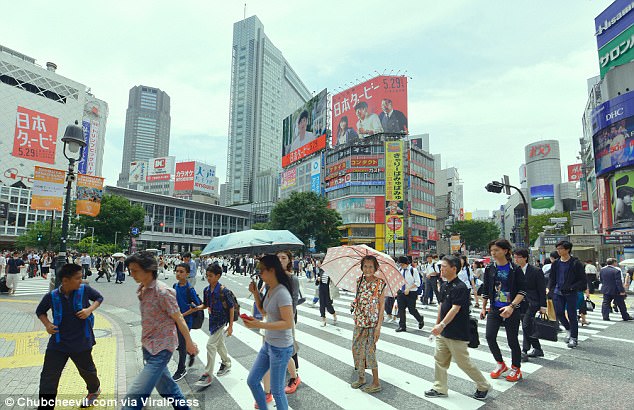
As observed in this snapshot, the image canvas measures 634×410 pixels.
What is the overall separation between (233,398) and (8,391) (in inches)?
112

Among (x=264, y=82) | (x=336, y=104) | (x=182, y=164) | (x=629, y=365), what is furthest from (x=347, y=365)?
(x=264, y=82)

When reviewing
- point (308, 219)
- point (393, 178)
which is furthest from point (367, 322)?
point (393, 178)

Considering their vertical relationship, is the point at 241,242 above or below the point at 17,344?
above

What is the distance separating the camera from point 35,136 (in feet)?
196

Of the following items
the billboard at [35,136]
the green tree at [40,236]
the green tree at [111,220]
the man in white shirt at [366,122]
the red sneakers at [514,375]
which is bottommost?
the red sneakers at [514,375]

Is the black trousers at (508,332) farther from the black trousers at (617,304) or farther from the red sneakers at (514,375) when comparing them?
the black trousers at (617,304)

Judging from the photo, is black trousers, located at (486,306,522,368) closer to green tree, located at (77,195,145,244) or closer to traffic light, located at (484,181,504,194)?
traffic light, located at (484,181,504,194)

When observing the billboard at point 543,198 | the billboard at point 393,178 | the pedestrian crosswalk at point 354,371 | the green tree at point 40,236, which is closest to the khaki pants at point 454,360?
the pedestrian crosswalk at point 354,371

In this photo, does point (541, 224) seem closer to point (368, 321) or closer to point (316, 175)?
point (316, 175)

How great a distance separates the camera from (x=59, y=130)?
65.1 metres

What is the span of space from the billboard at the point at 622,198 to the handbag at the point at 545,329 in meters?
37.1

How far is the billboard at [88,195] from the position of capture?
12.8 m

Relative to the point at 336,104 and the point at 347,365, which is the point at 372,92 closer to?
the point at 336,104

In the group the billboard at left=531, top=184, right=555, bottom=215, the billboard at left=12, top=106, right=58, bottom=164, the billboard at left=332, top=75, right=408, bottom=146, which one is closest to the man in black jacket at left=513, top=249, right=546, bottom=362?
the billboard at left=332, top=75, right=408, bottom=146
